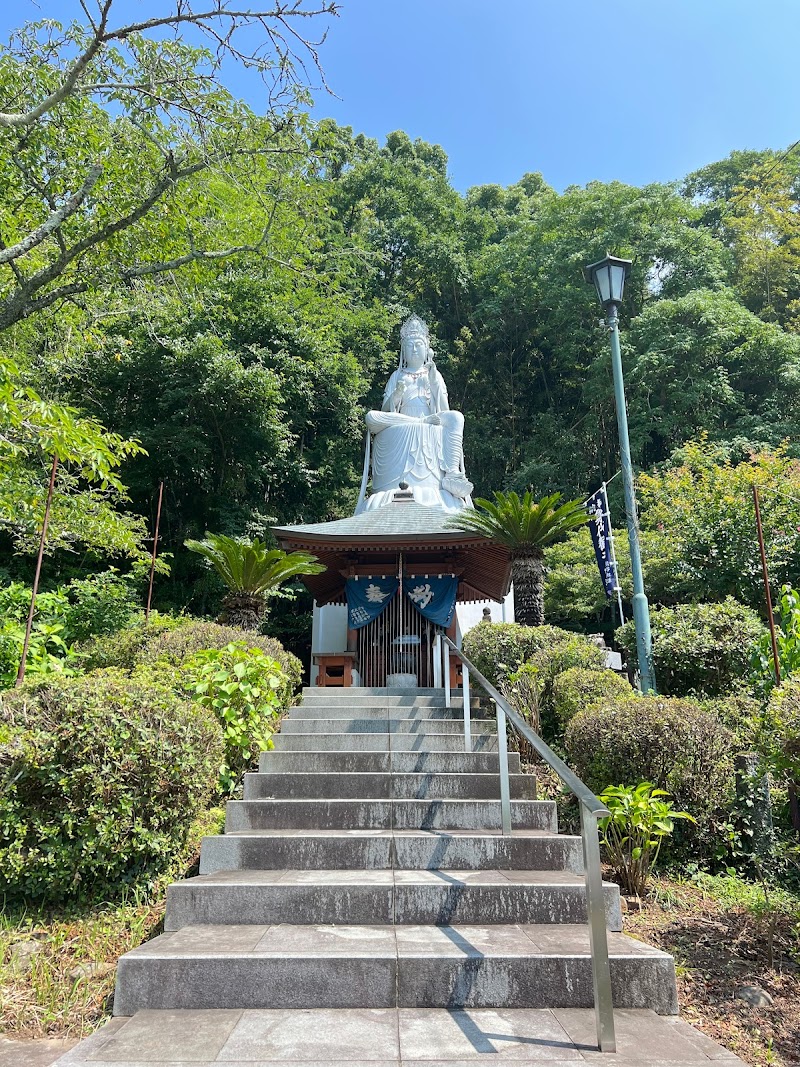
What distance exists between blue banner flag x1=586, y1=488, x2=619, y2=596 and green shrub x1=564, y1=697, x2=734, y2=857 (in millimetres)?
4484

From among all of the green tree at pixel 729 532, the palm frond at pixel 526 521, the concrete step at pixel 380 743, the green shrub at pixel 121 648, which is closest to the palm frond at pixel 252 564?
the green shrub at pixel 121 648

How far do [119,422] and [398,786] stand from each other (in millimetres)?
14477

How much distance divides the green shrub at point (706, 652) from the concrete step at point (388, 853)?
365 cm

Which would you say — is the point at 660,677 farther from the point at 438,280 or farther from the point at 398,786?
the point at 438,280

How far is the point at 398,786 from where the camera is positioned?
519 centimetres

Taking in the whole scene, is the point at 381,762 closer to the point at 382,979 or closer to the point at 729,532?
the point at 382,979

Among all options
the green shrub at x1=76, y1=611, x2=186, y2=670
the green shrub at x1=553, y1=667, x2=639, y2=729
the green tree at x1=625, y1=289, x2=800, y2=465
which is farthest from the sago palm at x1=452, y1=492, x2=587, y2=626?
the green tree at x1=625, y1=289, x2=800, y2=465

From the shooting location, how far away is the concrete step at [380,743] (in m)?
6.04

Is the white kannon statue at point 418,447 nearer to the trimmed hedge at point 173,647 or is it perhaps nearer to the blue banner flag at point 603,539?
the blue banner flag at point 603,539

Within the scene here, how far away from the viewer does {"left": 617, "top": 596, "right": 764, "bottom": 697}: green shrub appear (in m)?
7.15

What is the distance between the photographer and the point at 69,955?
141 inches

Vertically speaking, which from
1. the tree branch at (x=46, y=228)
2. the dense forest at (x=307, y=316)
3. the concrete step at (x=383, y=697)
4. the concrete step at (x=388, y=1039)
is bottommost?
the concrete step at (x=388, y=1039)

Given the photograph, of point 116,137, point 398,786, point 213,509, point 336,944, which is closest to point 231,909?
point 336,944

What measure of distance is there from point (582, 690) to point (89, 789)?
4237 millimetres
